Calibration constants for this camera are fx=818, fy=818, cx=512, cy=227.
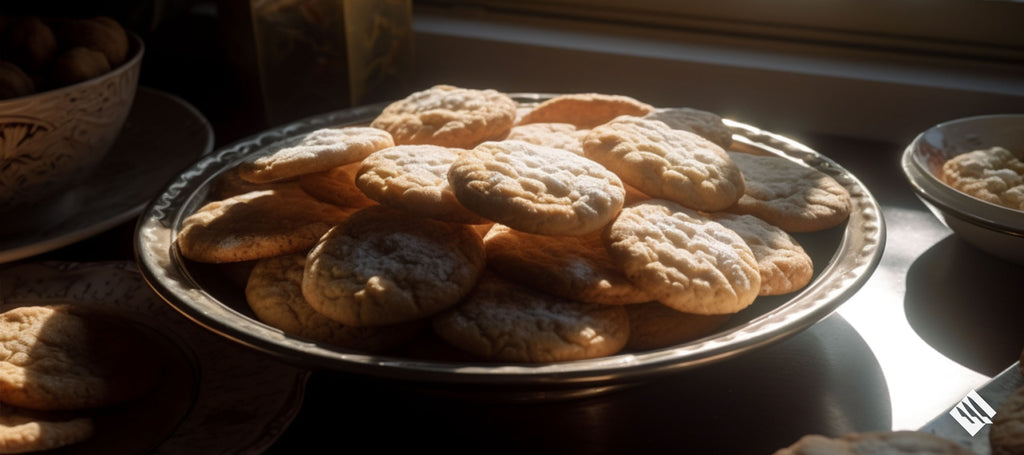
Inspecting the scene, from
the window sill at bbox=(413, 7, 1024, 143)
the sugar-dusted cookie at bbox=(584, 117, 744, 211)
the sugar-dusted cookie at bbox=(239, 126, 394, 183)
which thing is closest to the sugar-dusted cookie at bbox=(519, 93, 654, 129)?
the sugar-dusted cookie at bbox=(584, 117, 744, 211)

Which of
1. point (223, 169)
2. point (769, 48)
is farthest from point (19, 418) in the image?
point (769, 48)

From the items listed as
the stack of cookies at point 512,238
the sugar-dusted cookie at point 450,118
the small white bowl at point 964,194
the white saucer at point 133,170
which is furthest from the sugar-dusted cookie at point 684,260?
the white saucer at point 133,170

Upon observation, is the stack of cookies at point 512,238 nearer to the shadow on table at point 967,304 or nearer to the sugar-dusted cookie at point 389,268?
the sugar-dusted cookie at point 389,268

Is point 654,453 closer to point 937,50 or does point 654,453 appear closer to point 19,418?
point 19,418

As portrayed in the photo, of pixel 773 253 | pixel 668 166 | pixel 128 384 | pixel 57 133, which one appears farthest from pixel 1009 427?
pixel 57 133

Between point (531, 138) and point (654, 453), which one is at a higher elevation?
point (531, 138)
